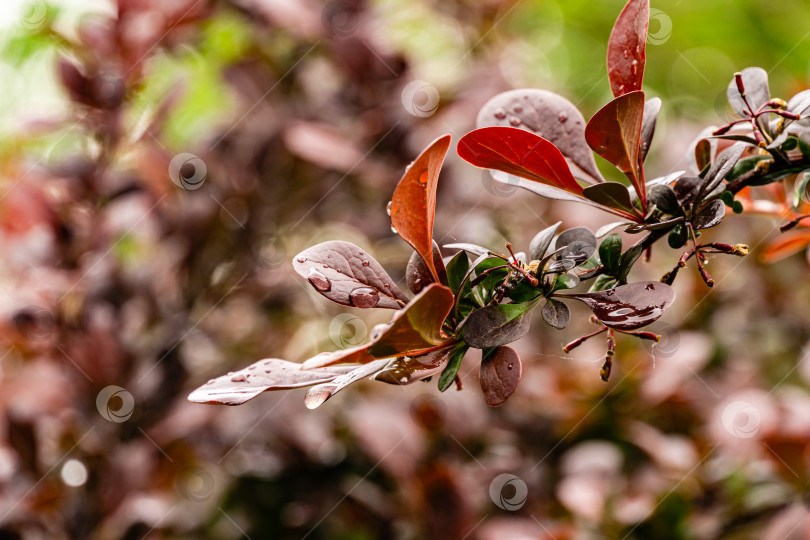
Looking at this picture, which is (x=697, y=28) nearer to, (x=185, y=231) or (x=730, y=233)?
(x=730, y=233)

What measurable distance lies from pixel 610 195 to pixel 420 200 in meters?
0.10

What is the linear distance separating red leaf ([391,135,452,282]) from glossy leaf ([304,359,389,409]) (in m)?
0.06

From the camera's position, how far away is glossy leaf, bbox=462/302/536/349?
296 mm

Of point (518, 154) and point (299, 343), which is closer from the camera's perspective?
point (518, 154)

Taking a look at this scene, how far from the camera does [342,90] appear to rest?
3.75 ft

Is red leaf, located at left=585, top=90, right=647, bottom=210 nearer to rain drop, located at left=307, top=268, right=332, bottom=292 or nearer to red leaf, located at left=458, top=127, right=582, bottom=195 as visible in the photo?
red leaf, located at left=458, top=127, right=582, bottom=195

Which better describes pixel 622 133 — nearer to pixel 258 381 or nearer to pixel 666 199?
pixel 666 199

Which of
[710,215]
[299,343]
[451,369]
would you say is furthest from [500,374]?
[299,343]

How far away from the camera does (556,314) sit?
32cm

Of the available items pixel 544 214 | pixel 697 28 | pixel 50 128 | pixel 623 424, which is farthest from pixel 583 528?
pixel 697 28

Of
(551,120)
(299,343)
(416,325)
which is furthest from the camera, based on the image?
(299,343)

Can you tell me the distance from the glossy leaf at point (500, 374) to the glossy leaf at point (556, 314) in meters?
0.03

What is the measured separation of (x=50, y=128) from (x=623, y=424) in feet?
3.24

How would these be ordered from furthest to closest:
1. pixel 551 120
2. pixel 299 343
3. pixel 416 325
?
pixel 299 343
pixel 551 120
pixel 416 325
